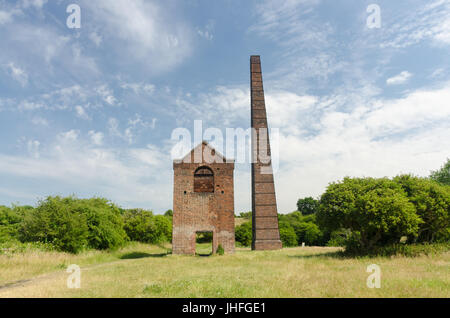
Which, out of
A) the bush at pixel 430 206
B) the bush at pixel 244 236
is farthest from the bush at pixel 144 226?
the bush at pixel 430 206

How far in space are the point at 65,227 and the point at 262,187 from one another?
57.9ft

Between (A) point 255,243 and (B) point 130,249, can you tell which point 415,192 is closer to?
(A) point 255,243

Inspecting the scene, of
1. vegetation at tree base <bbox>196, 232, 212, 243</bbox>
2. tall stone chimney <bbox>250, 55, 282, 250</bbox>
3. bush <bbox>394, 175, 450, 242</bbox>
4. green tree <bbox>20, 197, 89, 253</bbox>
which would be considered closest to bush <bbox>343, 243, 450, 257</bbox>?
bush <bbox>394, 175, 450, 242</bbox>

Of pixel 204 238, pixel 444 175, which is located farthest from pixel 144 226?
pixel 444 175

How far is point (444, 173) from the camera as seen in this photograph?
3694 cm

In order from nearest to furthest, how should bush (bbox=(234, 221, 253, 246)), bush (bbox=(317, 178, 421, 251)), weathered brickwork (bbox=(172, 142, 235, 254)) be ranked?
1. bush (bbox=(317, 178, 421, 251))
2. weathered brickwork (bbox=(172, 142, 235, 254))
3. bush (bbox=(234, 221, 253, 246))

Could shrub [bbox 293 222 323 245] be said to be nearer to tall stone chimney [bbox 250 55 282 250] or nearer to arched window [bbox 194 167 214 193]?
tall stone chimney [bbox 250 55 282 250]

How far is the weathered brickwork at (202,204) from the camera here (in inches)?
807

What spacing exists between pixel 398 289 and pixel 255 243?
20888mm

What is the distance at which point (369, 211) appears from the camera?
1469cm

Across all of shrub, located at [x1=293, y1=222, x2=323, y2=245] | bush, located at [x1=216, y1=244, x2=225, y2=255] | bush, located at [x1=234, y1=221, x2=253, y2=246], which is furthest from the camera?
shrub, located at [x1=293, y1=222, x2=323, y2=245]

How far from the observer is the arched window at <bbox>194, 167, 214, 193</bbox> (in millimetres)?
21922

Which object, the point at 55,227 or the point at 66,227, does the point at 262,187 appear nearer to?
the point at 66,227

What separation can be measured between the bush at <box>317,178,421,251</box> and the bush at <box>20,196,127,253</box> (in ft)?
53.5
